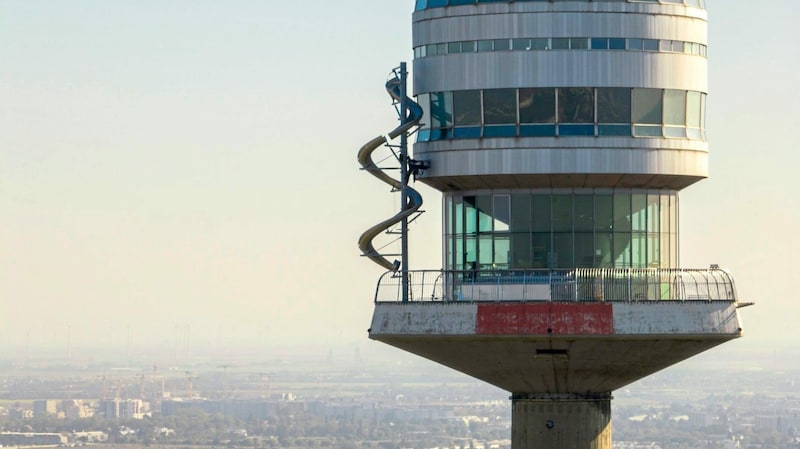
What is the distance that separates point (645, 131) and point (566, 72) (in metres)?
2.47

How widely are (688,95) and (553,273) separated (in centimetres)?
556

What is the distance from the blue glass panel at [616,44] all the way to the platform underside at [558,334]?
247 inches

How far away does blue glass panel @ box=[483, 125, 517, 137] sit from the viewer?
189ft

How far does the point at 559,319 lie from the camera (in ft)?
185

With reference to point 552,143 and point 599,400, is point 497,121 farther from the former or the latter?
point 599,400

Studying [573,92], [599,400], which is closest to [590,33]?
[573,92]

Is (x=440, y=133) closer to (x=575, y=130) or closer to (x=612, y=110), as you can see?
(x=575, y=130)

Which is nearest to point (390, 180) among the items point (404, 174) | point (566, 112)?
point (404, 174)

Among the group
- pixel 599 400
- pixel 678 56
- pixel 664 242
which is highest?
pixel 678 56

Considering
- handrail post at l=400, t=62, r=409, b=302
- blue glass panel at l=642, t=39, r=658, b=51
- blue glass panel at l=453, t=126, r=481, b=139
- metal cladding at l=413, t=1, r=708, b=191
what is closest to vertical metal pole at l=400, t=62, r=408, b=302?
handrail post at l=400, t=62, r=409, b=302

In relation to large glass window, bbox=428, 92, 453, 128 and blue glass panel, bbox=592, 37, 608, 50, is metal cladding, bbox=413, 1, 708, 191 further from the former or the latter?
large glass window, bbox=428, 92, 453, 128

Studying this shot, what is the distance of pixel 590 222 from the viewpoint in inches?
2319

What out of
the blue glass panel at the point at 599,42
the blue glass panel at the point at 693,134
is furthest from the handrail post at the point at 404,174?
the blue glass panel at the point at 693,134

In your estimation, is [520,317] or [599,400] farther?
[599,400]
